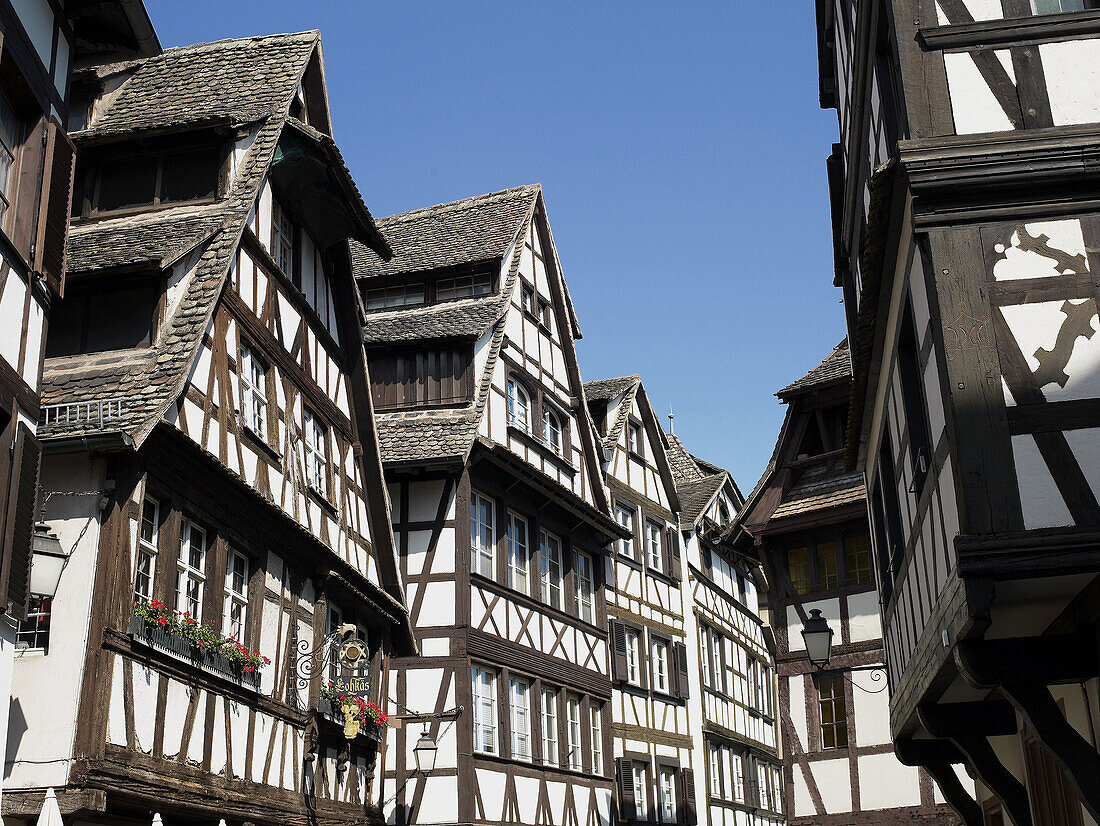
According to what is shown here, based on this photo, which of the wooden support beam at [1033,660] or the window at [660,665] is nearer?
the wooden support beam at [1033,660]

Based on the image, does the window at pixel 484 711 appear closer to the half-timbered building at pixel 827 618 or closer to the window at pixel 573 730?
the window at pixel 573 730

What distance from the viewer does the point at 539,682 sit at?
852 inches

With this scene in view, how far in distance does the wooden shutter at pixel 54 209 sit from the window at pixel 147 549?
92.8 inches

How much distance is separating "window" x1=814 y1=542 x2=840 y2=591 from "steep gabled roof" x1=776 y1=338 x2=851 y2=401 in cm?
227

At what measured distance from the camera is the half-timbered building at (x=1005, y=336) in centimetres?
708

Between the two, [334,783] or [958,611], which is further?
[334,783]

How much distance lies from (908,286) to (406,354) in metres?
14.3

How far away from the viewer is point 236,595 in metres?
13.3

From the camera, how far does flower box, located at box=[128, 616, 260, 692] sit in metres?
11.0

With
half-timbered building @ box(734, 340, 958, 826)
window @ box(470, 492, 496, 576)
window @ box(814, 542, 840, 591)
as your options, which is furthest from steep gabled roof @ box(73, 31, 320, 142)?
window @ box(814, 542, 840, 591)

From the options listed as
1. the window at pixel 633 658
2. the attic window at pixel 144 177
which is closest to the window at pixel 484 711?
the window at pixel 633 658

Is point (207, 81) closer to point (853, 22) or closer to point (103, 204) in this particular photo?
point (103, 204)

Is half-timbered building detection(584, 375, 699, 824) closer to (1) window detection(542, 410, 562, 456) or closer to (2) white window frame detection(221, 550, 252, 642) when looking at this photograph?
(1) window detection(542, 410, 562, 456)

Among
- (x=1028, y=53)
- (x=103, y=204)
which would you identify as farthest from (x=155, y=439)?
(x=1028, y=53)
